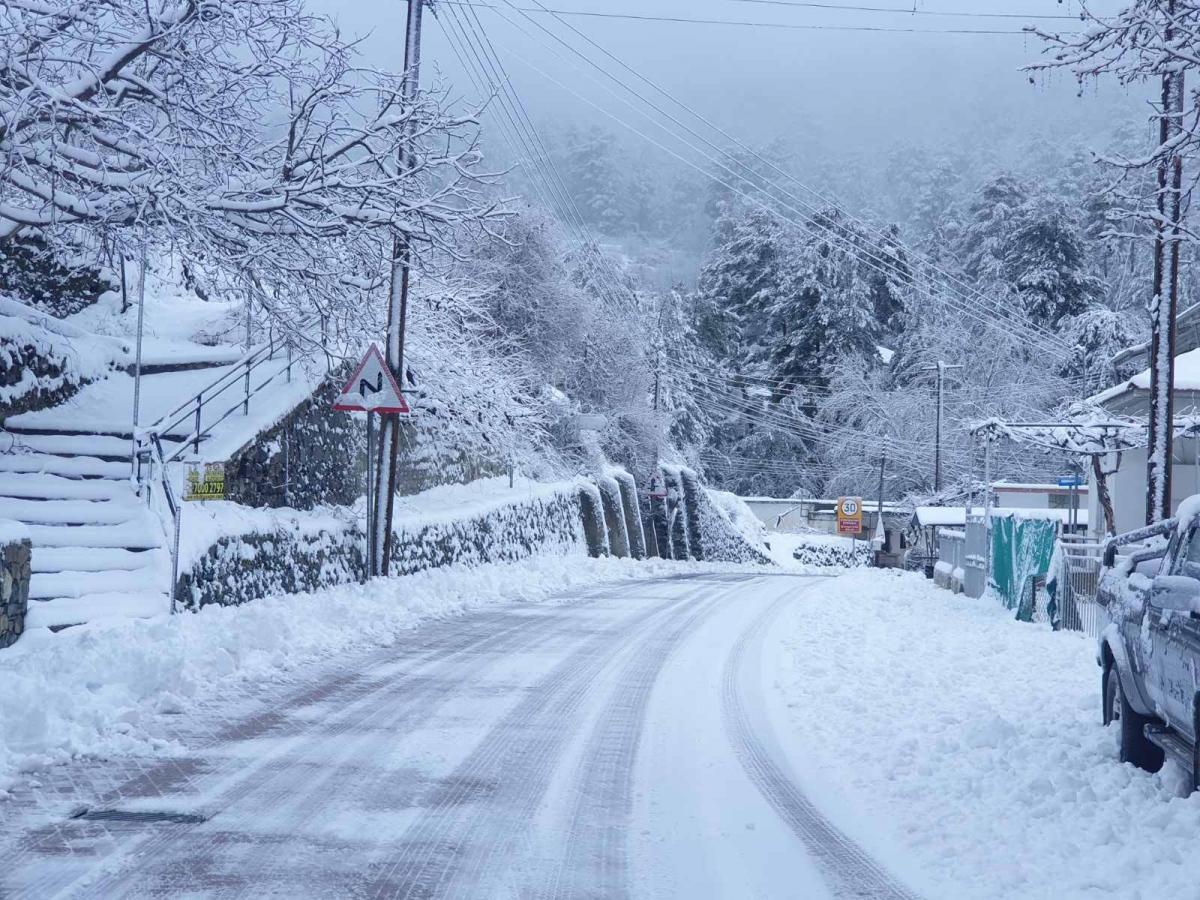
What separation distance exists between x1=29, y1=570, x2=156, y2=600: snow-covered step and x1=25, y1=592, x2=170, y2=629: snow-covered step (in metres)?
0.06

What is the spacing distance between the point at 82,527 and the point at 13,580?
2.16 m

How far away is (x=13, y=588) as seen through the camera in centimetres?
982

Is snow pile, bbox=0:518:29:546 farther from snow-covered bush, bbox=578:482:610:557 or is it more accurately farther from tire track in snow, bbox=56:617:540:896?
snow-covered bush, bbox=578:482:610:557

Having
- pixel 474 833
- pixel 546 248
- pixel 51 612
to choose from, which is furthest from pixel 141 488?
pixel 546 248

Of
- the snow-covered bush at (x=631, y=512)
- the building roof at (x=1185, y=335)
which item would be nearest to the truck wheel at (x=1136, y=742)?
the building roof at (x=1185, y=335)

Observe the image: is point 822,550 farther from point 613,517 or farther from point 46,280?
point 46,280

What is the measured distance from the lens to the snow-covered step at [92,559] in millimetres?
10953

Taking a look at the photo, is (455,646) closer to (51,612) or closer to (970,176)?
(51,612)

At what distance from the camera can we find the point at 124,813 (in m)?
6.13

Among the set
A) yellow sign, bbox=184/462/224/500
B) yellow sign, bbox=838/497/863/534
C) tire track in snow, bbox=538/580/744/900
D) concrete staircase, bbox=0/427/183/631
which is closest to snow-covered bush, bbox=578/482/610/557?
concrete staircase, bbox=0/427/183/631

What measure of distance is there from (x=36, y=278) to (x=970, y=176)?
10771cm

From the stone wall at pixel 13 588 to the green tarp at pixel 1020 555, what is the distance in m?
14.3

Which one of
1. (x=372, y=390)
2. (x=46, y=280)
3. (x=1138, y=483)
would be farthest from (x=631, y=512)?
(x=46, y=280)

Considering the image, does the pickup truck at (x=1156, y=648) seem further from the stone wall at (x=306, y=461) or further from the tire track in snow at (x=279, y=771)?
the stone wall at (x=306, y=461)
